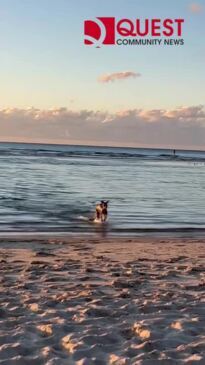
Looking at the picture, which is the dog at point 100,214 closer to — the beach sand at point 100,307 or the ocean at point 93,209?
the ocean at point 93,209

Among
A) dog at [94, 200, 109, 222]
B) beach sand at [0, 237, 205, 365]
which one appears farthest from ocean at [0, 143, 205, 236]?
beach sand at [0, 237, 205, 365]

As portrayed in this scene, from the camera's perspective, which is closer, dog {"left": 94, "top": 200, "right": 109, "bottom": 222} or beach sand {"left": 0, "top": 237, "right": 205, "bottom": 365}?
beach sand {"left": 0, "top": 237, "right": 205, "bottom": 365}

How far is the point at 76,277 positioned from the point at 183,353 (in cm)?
323

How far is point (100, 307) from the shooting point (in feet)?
19.3

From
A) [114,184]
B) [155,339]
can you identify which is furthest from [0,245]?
[114,184]

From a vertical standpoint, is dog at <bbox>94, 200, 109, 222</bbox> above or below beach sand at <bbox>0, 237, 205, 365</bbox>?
above

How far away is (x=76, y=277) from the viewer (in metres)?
7.55

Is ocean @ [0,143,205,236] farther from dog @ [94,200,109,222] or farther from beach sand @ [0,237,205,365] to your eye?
beach sand @ [0,237,205,365]

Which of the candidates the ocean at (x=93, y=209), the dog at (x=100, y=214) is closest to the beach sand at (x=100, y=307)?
the ocean at (x=93, y=209)

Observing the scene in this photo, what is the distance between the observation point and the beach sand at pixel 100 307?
4531mm

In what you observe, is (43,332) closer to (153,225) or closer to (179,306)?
(179,306)

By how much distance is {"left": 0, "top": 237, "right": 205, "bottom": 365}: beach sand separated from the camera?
4.53 m

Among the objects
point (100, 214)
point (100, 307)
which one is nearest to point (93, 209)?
point (100, 214)

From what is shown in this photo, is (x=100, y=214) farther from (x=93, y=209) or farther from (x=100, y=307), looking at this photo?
(x=100, y=307)
